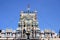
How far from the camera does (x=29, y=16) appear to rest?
122 meters

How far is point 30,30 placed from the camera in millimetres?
113000

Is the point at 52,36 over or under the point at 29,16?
under

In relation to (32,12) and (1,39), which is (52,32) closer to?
(32,12)

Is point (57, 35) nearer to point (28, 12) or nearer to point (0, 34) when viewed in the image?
point (28, 12)

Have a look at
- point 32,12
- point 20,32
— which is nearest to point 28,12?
point 32,12

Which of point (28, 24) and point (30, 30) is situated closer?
point (30, 30)

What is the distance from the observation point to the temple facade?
114 meters

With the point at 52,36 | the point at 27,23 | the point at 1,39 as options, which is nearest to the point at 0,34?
the point at 1,39

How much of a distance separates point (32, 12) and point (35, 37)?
14.1 meters

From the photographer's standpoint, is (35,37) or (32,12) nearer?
(35,37)

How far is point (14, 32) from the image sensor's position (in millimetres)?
118312

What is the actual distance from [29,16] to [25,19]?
88.7 inches

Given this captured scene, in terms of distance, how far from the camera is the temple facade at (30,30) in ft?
374

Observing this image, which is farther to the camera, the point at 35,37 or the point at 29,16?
the point at 29,16
